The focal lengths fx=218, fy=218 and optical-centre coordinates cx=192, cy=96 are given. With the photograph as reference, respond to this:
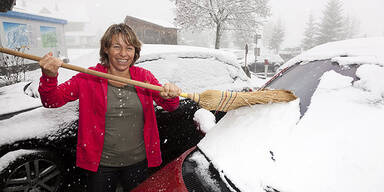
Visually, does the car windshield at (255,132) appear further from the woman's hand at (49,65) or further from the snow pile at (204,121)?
the woman's hand at (49,65)

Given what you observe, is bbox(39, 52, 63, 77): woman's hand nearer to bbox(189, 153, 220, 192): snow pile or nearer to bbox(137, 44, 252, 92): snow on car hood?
bbox(189, 153, 220, 192): snow pile

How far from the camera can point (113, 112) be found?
57.9 inches

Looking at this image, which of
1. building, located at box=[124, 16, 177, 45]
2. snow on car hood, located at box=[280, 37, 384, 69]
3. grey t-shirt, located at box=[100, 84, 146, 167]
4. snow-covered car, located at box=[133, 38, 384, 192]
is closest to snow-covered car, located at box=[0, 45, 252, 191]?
grey t-shirt, located at box=[100, 84, 146, 167]

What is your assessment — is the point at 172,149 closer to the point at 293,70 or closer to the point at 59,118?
the point at 59,118

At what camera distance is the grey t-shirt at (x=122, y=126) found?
148 centimetres

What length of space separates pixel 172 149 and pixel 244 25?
43.6 feet

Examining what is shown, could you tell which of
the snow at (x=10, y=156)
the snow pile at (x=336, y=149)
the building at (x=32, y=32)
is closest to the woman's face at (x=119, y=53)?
the snow pile at (x=336, y=149)

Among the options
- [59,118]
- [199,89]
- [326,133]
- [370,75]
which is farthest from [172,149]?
[370,75]

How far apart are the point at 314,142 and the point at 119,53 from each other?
4.19 ft

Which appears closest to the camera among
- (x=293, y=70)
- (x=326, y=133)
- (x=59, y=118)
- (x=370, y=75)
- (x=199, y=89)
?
(x=326, y=133)

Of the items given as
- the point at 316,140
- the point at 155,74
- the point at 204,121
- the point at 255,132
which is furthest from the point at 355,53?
the point at 155,74

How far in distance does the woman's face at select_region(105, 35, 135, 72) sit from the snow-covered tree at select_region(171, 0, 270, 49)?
12380 mm

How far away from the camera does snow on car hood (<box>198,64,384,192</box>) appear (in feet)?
3.19

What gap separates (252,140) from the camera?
1286 mm
